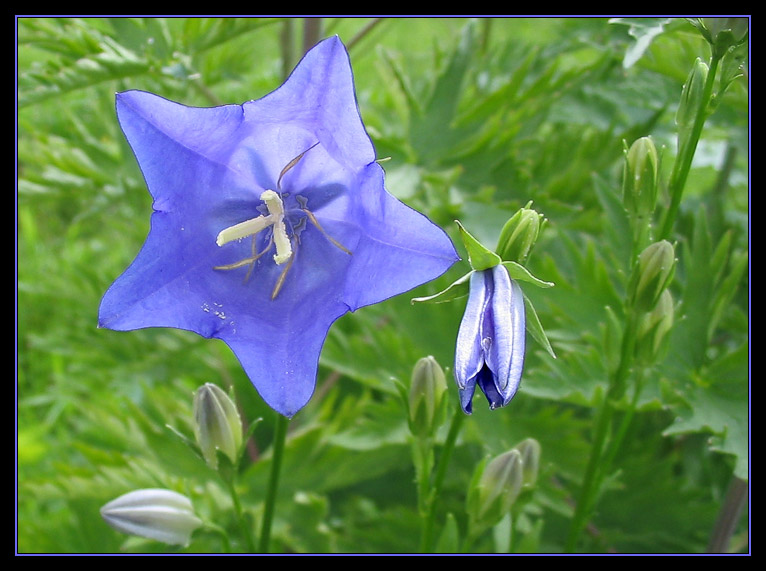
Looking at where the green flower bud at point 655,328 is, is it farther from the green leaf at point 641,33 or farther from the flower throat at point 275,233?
the flower throat at point 275,233

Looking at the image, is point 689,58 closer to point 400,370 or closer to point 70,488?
point 400,370

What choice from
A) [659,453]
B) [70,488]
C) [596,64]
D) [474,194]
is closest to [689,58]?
[596,64]

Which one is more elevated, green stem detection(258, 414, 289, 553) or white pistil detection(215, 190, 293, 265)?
white pistil detection(215, 190, 293, 265)

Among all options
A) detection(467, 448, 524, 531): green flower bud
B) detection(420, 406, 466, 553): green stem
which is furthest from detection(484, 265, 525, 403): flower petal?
detection(467, 448, 524, 531): green flower bud

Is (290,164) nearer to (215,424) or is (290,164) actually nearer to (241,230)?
(241,230)

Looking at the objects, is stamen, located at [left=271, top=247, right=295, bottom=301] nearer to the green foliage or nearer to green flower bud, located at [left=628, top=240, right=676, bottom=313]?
the green foliage

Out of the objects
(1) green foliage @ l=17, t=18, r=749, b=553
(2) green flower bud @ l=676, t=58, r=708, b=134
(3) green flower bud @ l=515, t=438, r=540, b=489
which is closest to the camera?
(2) green flower bud @ l=676, t=58, r=708, b=134

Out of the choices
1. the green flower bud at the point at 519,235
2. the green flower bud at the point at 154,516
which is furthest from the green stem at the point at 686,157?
the green flower bud at the point at 154,516
